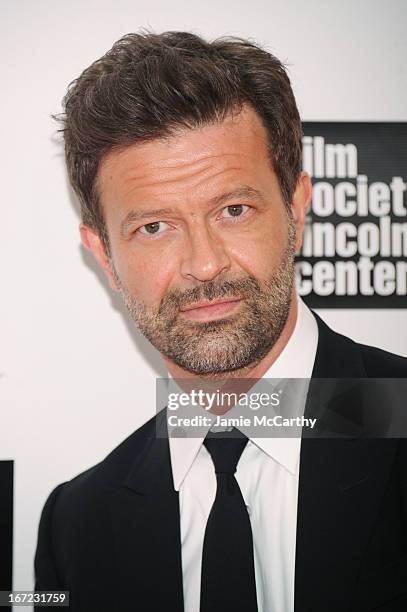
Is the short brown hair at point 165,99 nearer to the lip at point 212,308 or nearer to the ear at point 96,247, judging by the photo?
the ear at point 96,247

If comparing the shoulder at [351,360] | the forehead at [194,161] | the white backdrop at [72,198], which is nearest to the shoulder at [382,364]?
the shoulder at [351,360]

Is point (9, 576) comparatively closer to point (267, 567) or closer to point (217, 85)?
point (267, 567)

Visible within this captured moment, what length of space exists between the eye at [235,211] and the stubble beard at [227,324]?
0.13 m

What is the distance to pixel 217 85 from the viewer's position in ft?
4.43

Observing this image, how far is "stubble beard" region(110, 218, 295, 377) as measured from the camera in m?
1.34

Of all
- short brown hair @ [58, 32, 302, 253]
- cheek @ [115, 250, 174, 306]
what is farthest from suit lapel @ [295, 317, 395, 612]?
short brown hair @ [58, 32, 302, 253]

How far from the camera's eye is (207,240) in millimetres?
1312

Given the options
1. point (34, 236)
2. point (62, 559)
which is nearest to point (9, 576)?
point (62, 559)

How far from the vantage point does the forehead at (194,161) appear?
1328mm

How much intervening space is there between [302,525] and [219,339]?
42 cm

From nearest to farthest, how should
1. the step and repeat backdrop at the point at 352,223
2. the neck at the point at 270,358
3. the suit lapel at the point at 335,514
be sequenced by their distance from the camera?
1. the suit lapel at the point at 335,514
2. the neck at the point at 270,358
3. the step and repeat backdrop at the point at 352,223

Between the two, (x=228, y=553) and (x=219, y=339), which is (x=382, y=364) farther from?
(x=228, y=553)

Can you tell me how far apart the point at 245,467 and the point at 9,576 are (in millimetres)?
736

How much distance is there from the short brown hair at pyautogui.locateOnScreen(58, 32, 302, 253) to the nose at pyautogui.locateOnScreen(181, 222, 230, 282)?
0.23m
